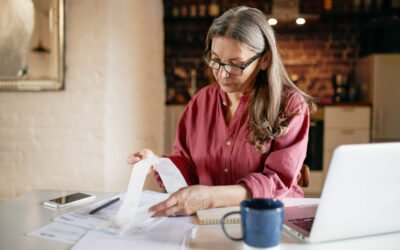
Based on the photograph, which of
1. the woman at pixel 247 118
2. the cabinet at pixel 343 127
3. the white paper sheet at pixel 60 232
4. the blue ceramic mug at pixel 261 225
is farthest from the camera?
the cabinet at pixel 343 127

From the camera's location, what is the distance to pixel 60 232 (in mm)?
857

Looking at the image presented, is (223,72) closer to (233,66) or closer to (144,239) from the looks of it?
(233,66)

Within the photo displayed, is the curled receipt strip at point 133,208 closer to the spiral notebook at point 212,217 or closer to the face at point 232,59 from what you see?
the spiral notebook at point 212,217

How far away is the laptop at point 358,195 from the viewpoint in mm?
717

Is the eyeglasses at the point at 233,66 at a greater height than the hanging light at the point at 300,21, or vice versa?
the hanging light at the point at 300,21

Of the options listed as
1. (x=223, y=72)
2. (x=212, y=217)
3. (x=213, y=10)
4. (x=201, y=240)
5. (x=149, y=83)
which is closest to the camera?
(x=201, y=240)

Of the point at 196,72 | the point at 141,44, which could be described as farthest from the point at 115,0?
the point at 196,72

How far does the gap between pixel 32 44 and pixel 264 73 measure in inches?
56.8

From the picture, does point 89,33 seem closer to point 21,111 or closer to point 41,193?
point 21,111

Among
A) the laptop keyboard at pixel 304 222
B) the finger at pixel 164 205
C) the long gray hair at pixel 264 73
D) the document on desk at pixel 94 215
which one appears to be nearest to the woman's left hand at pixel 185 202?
the finger at pixel 164 205

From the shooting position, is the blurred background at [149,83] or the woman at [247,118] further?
the blurred background at [149,83]

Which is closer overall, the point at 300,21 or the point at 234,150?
the point at 234,150

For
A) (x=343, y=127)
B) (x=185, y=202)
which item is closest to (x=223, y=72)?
(x=185, y=202)

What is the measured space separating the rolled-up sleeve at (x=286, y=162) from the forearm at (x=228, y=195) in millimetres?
23
